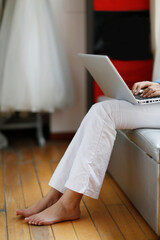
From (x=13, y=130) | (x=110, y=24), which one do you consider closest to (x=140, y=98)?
(x=110, y=24)

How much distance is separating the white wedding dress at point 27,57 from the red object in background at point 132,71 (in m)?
0.35

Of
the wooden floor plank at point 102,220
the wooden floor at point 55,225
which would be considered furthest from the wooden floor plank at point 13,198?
the wooden floor plank at point 102,220

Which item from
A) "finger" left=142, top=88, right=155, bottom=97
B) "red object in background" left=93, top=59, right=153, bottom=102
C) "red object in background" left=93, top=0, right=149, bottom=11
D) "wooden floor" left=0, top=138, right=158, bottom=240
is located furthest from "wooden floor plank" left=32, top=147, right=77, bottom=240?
"red object in background" left=93, top=0, right=149, bottom=11

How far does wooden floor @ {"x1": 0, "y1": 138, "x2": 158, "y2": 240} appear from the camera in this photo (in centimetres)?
169

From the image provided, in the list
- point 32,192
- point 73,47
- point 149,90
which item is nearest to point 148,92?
point 149,90

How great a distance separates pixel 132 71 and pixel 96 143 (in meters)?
1.21

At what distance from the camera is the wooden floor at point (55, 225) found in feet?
5.56

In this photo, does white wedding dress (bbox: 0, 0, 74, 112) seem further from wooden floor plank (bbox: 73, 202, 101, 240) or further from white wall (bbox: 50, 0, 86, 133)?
wooden floor plank (bbox: 73, 202, 101, 240)

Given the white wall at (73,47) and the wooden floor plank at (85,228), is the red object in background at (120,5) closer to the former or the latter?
the white wall at (73,47)

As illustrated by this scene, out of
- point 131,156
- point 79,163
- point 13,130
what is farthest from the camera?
point 13,130

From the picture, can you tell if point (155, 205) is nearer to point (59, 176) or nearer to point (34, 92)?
point (59, 176)

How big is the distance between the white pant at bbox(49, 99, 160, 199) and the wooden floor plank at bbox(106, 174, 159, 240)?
0.79ft

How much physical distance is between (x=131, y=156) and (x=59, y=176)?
379 mm

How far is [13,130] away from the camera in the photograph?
351 cm
